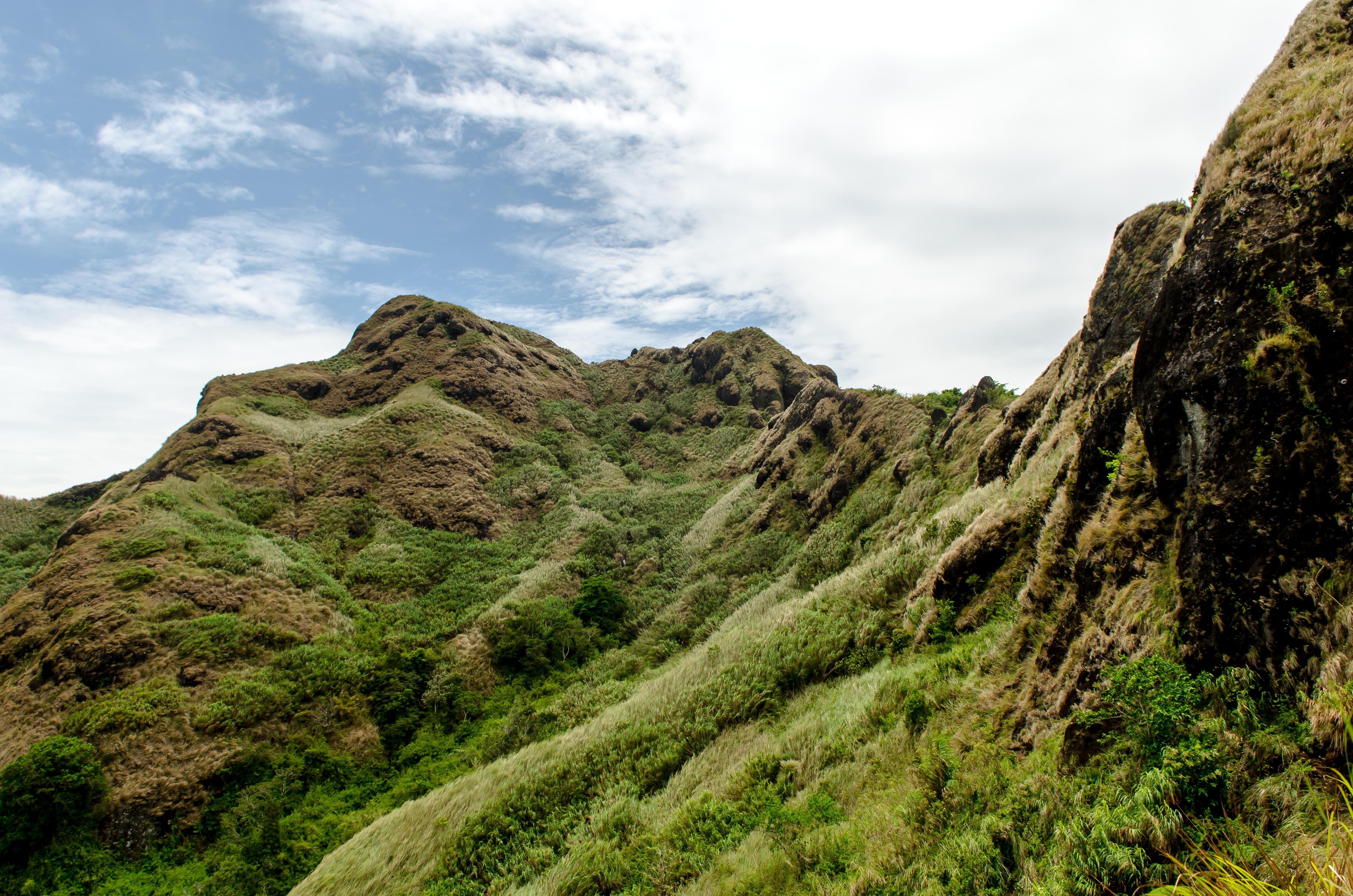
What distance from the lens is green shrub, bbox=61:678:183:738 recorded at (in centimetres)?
1669

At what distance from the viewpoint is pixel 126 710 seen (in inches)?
676

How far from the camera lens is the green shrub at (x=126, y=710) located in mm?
16688

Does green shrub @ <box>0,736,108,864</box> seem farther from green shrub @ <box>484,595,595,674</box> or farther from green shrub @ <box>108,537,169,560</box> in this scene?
green shrub @ <box>484,595,595,674</box>

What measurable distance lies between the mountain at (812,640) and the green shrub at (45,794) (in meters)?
0.08

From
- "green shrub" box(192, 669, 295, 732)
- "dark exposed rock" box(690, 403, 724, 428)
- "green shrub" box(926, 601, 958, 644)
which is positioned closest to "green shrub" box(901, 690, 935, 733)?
"green shrub" box(926, 601, 958, 644)

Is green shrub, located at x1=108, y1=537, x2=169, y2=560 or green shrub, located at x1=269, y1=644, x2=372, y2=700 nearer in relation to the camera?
green shrub, located at x1=269, y1=644, x2=372, y2=700

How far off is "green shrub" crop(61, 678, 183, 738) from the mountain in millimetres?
117

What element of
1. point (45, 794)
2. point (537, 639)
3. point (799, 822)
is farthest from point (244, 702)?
point (799, 822)

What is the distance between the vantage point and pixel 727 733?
9742 mm

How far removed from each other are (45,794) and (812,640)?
21359 millimetres

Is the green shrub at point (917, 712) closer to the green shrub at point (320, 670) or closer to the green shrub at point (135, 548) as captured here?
the green shrub at point (320, 670)

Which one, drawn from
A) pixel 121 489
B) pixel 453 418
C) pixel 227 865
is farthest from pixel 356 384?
pixel 227 865

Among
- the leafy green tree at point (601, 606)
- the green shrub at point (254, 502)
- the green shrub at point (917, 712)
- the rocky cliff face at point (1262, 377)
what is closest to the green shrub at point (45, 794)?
the leafy green tree at point (601, 606)

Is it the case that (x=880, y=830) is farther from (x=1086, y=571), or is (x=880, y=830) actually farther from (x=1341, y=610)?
(x=1341, y=610)
